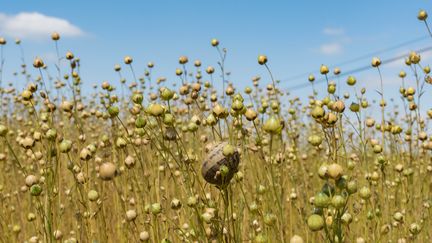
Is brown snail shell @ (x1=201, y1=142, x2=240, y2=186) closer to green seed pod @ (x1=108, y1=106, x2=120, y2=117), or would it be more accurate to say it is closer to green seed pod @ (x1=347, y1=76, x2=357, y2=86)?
green seed pod @ (x1=108, y1=106, x2=120, y2=117)

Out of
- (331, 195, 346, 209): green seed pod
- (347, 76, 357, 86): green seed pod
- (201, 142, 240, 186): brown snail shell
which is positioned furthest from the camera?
(347, 76, 357, 86): green seed pod

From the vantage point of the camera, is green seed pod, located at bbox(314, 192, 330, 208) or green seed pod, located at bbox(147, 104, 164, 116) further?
green seed pod, located at bbox(147, 104, 164, 116)

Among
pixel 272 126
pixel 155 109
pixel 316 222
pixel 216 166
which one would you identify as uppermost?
pixel 155 109

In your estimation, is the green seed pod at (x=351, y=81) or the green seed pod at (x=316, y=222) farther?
the green seed pod at (x=351, y=81)

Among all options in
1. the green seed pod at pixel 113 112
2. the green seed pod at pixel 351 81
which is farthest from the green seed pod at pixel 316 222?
the green seed pod at pixel 351 81

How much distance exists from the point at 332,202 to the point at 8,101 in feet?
22.3

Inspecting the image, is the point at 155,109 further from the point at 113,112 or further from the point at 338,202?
the point at 338,202

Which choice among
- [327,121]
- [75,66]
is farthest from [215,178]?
[75,66]

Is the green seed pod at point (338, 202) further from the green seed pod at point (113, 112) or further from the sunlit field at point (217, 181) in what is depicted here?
the green seed pod at point (113, 112)

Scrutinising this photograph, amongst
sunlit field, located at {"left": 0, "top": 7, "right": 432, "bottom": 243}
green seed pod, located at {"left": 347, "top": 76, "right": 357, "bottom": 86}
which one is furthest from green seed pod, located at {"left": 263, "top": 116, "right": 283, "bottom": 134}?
green seed pod, located at {"left": 347, "top": 76, "right": 357, "bottom": 86}

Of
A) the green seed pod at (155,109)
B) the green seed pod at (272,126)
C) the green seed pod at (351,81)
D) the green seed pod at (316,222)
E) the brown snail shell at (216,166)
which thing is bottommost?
the green seed pod at (316,222)

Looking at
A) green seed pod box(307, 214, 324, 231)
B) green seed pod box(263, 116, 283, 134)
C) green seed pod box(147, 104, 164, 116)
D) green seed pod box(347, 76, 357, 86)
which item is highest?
green seed pod box(347, 76, 357, 86)

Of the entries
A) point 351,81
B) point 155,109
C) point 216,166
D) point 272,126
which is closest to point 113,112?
point 155,109

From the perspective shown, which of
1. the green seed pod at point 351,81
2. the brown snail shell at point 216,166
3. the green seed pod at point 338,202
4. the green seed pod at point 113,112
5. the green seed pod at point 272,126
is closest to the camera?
the green seed pod at point 338,202
